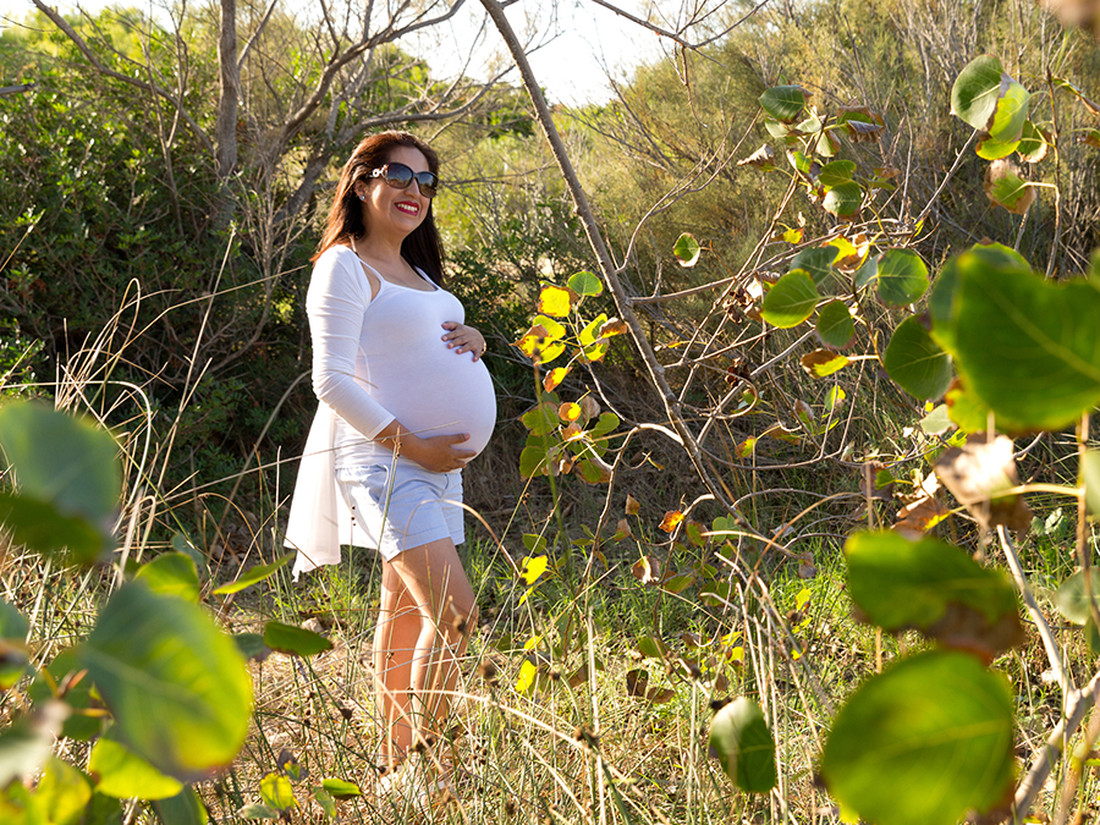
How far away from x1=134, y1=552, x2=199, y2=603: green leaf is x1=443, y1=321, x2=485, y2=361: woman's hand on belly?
74.0 inches

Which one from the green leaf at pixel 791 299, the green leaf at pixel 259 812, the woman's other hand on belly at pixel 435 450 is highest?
the green leaf at pixel 791 299

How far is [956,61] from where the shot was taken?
406 cm

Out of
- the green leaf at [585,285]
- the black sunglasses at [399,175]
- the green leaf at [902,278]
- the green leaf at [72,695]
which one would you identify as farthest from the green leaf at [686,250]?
the black sunglasses at [399,175]

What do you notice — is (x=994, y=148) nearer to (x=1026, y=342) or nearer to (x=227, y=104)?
(x=1026, y=342)

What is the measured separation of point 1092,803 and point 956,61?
3.66 metres

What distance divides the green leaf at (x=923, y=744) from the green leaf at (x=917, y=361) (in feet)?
1.14

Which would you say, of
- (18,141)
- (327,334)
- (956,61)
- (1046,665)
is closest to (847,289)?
(327,334)

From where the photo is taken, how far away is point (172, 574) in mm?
420

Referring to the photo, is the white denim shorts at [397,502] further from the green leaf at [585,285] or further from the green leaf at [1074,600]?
the green leaf at [1074,600]

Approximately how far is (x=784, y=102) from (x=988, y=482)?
94 cm

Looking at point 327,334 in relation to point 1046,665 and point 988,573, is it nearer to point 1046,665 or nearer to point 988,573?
point 988,573

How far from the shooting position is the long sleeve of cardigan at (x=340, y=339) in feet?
6.68

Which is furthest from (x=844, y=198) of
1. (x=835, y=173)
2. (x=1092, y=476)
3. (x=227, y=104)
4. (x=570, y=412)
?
(x=227, y=104)

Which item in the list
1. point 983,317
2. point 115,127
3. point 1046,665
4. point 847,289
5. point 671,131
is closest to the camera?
point 983,317
